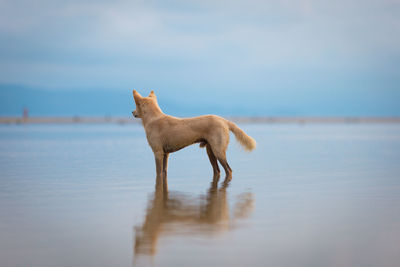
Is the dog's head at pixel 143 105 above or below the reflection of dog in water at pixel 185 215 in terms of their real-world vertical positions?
above

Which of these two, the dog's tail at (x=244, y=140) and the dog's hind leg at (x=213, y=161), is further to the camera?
the dog's hind leg at (x=213, y=161)

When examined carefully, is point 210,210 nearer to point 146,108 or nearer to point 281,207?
point 281,207

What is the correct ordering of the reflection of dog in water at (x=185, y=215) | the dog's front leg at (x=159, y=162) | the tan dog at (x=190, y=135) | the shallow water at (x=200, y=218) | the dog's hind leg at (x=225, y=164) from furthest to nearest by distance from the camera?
the dog's front leg at (x=159, y=162) → the dog's hind leg at (x=225, y=164) → the tan dog at (x=190, y=135) → the reflection of dog in water at (x=185, y=215) → the shallow water at (x=200, y=218)

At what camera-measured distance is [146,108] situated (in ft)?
43.5

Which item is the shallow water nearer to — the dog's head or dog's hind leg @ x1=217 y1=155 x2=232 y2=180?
dog's hind leg @ x1=217 y1=155 x2=232 y2=180

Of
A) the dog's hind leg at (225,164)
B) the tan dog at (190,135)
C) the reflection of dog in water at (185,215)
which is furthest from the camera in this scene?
the dog's hind leg at (225,164)

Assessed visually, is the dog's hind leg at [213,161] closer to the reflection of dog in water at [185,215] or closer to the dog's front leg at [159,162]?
the dog's front leg at [159,162]

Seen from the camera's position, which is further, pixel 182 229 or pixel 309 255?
pixel 182 229

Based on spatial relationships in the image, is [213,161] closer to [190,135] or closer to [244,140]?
[244,140]

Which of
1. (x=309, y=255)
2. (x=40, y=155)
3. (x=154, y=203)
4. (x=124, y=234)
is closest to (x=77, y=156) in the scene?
(x=40, y=155)

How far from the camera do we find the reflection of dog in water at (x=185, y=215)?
21.6 ft

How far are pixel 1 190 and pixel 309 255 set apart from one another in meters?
7.32

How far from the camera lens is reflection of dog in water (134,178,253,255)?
6.59m

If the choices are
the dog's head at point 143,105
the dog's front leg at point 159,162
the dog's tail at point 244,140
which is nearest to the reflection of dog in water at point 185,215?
the dog's front leg at point 159,162
